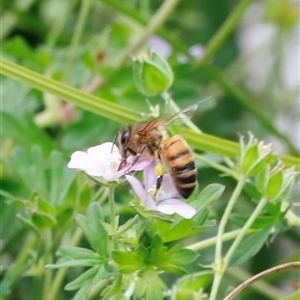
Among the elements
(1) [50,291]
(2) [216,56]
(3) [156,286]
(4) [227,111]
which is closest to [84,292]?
(3) [156,286]

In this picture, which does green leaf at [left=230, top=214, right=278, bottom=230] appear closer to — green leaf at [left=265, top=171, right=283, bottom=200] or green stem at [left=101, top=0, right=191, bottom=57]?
green leaf at [left=265, top=171, right=283, bottom=200]

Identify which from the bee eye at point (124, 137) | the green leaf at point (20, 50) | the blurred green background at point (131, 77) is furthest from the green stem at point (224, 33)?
the bee eye at point (124, 137)

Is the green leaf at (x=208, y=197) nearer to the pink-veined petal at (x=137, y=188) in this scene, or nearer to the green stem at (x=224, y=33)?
the pink-veined petal at (x=137, y=188)

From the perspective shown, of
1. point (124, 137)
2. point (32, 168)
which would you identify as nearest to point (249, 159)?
point (124, 137)

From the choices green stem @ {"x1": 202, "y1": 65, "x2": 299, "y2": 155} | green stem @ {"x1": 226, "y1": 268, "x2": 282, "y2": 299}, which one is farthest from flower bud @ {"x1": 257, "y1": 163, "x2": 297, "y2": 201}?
green stem @ {"x1": 202, "y1": 65, "x2": 299, "y2": 155}

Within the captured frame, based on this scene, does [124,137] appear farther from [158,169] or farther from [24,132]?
[24,132]
